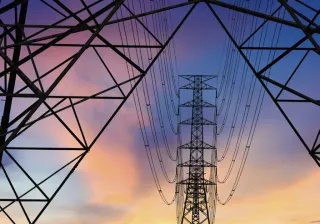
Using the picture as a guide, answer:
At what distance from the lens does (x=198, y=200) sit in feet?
167

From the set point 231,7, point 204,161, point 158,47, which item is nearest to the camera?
point 231,7

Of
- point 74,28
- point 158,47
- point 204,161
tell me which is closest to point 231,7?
point 158,47

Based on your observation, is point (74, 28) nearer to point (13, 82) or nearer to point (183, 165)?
point (13, 82)

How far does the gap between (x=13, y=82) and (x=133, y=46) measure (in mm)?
3557

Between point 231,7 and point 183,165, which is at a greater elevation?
point 183,165

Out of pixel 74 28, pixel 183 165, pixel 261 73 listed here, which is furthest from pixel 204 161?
Result: pixel 74 28

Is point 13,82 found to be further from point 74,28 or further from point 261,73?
point 261,73

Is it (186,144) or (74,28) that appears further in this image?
(186,144)

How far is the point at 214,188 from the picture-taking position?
166ft

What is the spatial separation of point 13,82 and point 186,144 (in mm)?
37002

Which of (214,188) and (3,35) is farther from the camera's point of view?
(214,188)

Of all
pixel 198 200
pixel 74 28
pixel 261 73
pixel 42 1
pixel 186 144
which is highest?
pixel 186 144

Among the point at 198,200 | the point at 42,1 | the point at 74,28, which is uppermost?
the point at 198,200

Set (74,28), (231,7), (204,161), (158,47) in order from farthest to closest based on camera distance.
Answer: (204,161) → (158,47) → (231,7) → (74,28)
